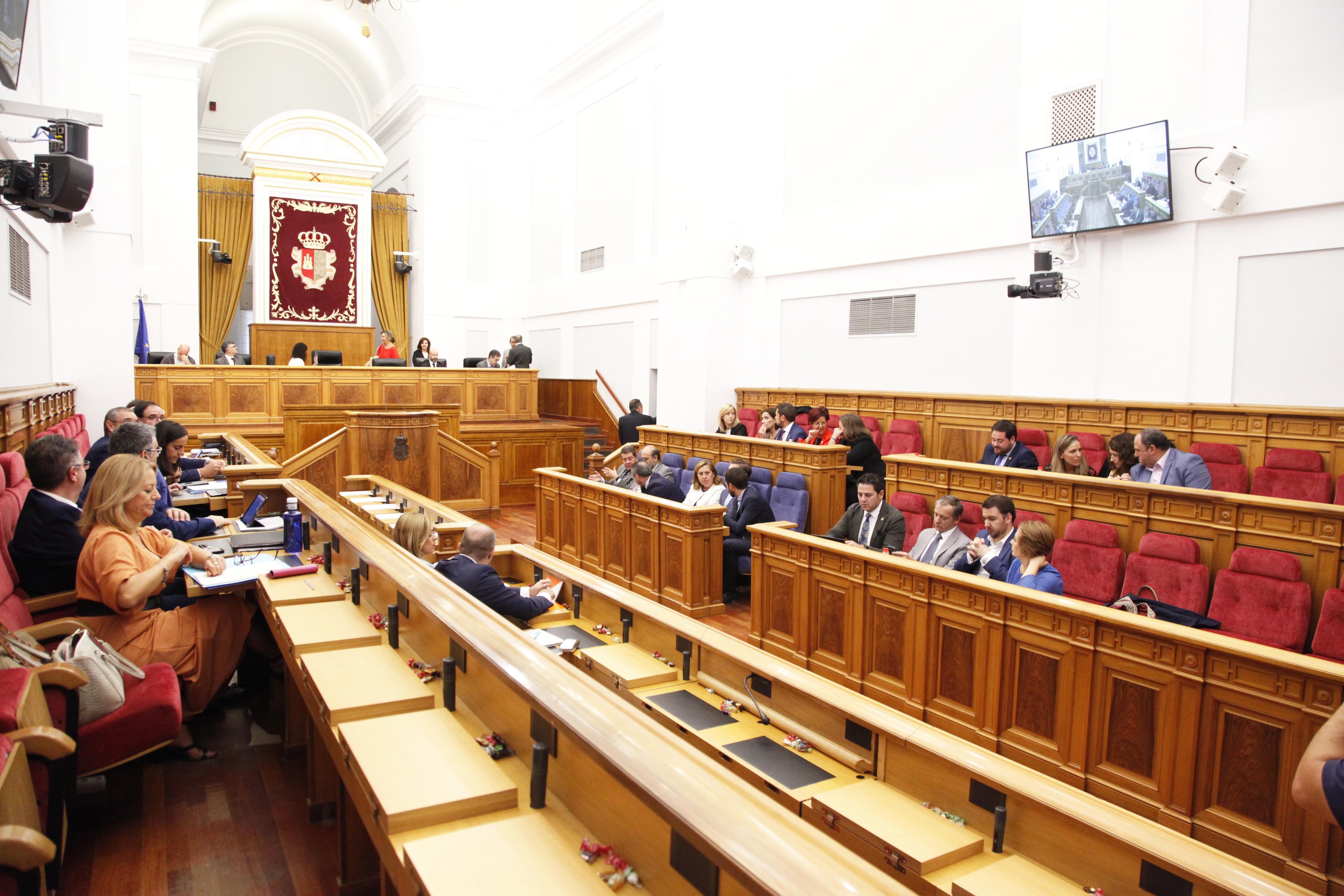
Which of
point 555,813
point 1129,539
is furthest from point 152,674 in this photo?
point 1129,539

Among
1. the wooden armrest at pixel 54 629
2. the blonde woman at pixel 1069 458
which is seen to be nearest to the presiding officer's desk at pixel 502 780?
the wooden armrest at pixel 54 629

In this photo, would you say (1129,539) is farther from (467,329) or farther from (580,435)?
(467,329)

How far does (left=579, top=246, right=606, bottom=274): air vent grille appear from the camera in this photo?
42.6ft

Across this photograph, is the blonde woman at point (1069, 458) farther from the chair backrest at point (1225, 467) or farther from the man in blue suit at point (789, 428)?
the man in blue suit at point (789, 428)

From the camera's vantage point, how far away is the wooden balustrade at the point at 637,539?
18.0 feet

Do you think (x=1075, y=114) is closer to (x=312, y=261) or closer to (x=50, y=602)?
(x=50, y=602)

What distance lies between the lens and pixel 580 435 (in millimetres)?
11234

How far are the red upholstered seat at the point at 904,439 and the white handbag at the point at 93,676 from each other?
6.39 meters

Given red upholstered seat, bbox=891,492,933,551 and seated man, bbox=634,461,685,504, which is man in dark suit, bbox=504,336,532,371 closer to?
seated man, bbox=634,461,685,504

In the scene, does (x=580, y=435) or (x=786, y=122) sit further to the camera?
(x=580, y=435)

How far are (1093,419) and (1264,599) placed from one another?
321 cm

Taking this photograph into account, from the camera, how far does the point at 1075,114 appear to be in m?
6.74

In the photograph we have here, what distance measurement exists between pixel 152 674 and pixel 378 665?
0.91 m

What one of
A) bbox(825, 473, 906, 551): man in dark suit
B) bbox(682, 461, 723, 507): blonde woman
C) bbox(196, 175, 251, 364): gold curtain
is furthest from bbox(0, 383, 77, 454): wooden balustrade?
bbox(196, 175, 251, 364): gold curtain
